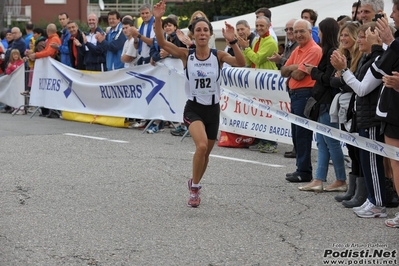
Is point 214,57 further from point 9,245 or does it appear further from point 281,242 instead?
point 9,245

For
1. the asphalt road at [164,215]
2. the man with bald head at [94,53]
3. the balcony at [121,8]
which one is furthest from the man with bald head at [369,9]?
the balcony at [121,8]

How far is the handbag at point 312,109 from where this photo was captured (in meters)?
8.81

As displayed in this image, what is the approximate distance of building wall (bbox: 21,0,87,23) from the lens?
246 ft

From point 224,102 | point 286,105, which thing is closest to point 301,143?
point 286,105

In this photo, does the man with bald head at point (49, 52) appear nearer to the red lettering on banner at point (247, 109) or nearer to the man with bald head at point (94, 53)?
the man with bald head at point (94, 53)

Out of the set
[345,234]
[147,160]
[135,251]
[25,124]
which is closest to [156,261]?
[135,251]

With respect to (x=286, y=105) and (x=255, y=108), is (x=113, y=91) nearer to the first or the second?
(x=255, y=108)

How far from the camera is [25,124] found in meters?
16.0

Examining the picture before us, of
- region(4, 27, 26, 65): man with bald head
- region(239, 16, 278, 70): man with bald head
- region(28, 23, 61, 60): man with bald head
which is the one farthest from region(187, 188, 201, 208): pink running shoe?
region(4, 27, 26, 65): man with bald head

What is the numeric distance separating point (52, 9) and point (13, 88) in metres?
58.1

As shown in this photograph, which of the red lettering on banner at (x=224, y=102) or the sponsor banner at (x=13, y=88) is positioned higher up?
the red lettering on banner at (x=224, y=102)

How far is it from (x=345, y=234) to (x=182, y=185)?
2829mm

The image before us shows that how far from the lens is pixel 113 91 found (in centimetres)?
1544

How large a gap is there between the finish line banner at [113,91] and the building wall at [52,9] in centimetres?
5878
